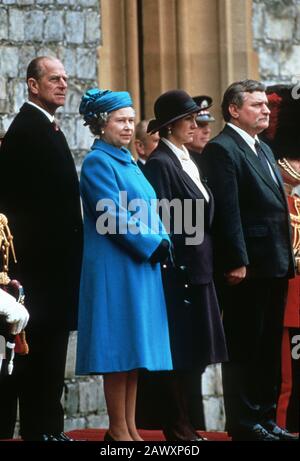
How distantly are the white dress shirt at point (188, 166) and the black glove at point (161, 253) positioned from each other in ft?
2.05

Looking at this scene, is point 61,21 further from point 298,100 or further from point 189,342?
point 189,342

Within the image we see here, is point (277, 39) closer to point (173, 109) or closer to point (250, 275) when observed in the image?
point (173, 109)

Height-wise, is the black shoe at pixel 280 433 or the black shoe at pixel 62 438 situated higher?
the black shoe at pixel 62 438

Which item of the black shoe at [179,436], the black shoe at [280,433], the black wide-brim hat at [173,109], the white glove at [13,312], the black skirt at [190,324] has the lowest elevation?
the black shoe at [280,433]

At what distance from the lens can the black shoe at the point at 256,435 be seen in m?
10.5

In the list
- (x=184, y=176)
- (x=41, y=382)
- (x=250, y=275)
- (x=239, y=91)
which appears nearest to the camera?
(x=41, y=382)

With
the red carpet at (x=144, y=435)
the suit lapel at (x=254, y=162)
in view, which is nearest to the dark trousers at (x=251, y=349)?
the red carpet at (x=144, y=435)

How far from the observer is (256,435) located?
10.5 metres

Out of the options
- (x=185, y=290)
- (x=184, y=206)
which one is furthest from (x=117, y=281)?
(x=184, y=206)

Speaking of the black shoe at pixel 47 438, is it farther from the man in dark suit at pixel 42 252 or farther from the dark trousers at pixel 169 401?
the dark trousers at pixel 169 401

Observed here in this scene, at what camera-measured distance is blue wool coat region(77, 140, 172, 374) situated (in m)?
9.92

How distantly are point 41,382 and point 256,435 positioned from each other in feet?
3.71

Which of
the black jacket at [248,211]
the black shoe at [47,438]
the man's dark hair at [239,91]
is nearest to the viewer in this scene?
the black shoe at [47,438]

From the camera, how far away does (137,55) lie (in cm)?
1423
